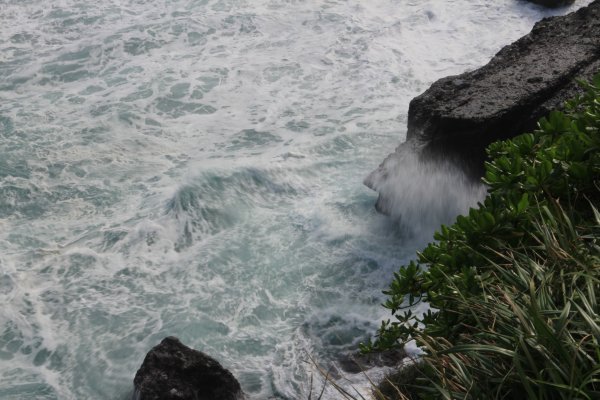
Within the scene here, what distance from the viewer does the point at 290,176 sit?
885 centimetres

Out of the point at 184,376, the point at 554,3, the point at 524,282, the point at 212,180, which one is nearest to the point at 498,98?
the point at 212,180

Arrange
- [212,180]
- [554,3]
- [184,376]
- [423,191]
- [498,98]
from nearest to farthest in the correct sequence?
1. [184,376]
2. [498,98]
3. [423,191]
4. [212,180]
5. [554,3]

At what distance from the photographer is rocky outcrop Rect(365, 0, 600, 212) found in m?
7.43

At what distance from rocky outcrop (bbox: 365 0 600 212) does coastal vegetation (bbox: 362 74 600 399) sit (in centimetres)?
316

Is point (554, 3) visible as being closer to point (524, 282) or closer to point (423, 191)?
point (423, 191)

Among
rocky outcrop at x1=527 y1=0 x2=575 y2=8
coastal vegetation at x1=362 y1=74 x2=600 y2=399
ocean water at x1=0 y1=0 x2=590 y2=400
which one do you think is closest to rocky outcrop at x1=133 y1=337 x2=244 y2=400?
ocean water at x1=0 y1=0 x2=590 y2=400

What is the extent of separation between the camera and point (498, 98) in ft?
25.0

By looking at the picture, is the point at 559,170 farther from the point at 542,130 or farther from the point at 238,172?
the point at 238,172

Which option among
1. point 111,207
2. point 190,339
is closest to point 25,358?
point 190,339

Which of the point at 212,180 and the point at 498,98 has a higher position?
the point at 498,98

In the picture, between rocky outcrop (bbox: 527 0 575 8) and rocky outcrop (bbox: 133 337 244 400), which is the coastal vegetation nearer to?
rocky outcrop (bbox: 133 337 244 400)

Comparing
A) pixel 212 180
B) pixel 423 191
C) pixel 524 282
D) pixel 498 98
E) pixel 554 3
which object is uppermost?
pixel 524 282

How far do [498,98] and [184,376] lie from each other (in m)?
4.47

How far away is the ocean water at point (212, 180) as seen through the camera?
21.4 feet
